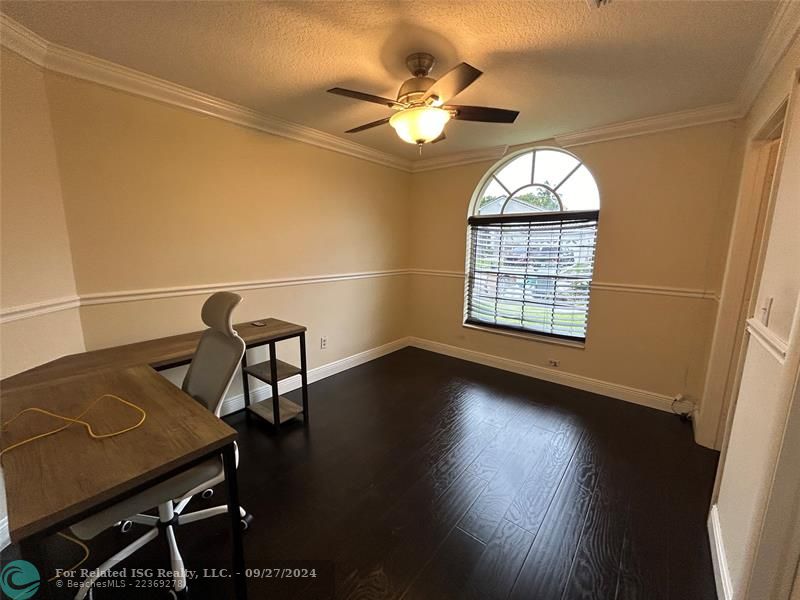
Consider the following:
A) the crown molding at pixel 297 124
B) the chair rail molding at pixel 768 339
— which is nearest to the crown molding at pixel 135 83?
the crown molding at pixel 297 124

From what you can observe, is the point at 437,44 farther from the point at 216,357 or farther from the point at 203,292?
the point at 203,292

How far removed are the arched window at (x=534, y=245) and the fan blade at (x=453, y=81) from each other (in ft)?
6.29

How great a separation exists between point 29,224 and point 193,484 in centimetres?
161

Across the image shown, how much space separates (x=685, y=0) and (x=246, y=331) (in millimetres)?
2976

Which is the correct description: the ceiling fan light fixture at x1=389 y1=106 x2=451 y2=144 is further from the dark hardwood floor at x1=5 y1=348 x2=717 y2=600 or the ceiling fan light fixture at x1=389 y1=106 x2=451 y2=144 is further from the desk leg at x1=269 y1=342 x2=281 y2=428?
the dark hardwood floor at x1=5 y1=348 x2=717 y2=600

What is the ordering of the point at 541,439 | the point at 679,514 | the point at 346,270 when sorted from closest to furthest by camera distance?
the point at 679,514 → the point at 541,439 → the point at 346,270

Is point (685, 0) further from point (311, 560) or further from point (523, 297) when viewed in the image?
point (311, 560)

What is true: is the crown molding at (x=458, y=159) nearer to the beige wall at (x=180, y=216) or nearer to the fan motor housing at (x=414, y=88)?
the beige wall at (x=180, y=216)

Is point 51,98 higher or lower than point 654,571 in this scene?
higher

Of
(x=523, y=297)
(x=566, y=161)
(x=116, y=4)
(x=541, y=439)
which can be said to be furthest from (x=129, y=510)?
(x=566, y=161)

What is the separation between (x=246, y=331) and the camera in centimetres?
245

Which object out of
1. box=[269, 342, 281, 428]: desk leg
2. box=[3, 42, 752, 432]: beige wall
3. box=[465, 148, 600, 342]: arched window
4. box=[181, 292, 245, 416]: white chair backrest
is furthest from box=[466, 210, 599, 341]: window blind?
box=[181, 292, 245, 416]: white chair backrest

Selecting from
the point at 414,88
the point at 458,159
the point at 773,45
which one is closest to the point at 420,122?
the point at 414,88

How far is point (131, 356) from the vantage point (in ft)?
6.24
